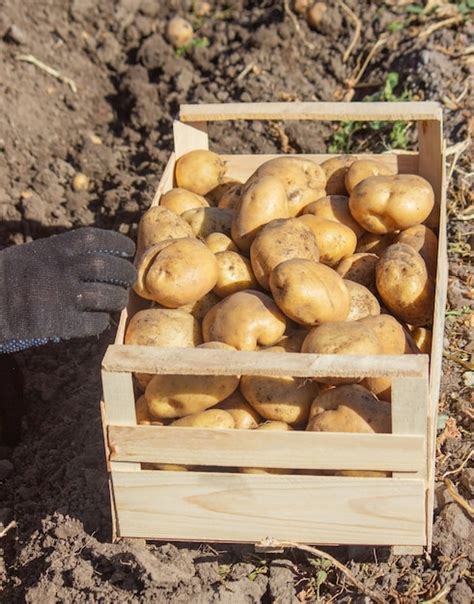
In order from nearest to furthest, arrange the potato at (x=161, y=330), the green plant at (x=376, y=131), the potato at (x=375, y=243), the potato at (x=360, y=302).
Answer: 1. the potato at (x=161, y=330)
2. the potato at (x=360, y=302)
3. the potato at (x=375, y=243)
4. the green plant at (x=376, y=131)

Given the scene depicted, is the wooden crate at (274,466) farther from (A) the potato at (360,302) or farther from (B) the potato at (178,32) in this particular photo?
(B) the potato at (178,32)

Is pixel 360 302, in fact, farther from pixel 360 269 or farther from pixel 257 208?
pixel 257 208

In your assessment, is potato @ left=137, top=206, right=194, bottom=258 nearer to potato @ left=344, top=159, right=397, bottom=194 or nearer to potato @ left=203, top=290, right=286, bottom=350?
potato @ left=203, top=290, right=286, bottom=350

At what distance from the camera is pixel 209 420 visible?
2.25m

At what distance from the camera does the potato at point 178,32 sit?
4844mm

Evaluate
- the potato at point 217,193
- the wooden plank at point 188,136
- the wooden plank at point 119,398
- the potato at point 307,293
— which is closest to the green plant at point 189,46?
the wooden plank at point 188,136

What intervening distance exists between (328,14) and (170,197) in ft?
7.12

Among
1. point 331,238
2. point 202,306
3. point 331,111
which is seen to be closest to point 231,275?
point 202,306

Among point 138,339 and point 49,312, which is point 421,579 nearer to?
point 138,339

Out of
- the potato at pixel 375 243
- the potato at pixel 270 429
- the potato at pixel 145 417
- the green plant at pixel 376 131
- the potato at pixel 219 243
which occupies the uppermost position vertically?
the green plant at pixel 376 131

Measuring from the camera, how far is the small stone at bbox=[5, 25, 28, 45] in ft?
15.5

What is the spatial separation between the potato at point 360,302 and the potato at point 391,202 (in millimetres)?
289

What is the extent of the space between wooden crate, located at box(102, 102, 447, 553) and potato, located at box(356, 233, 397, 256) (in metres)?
0.62

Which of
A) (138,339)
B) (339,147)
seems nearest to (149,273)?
(138,339)
